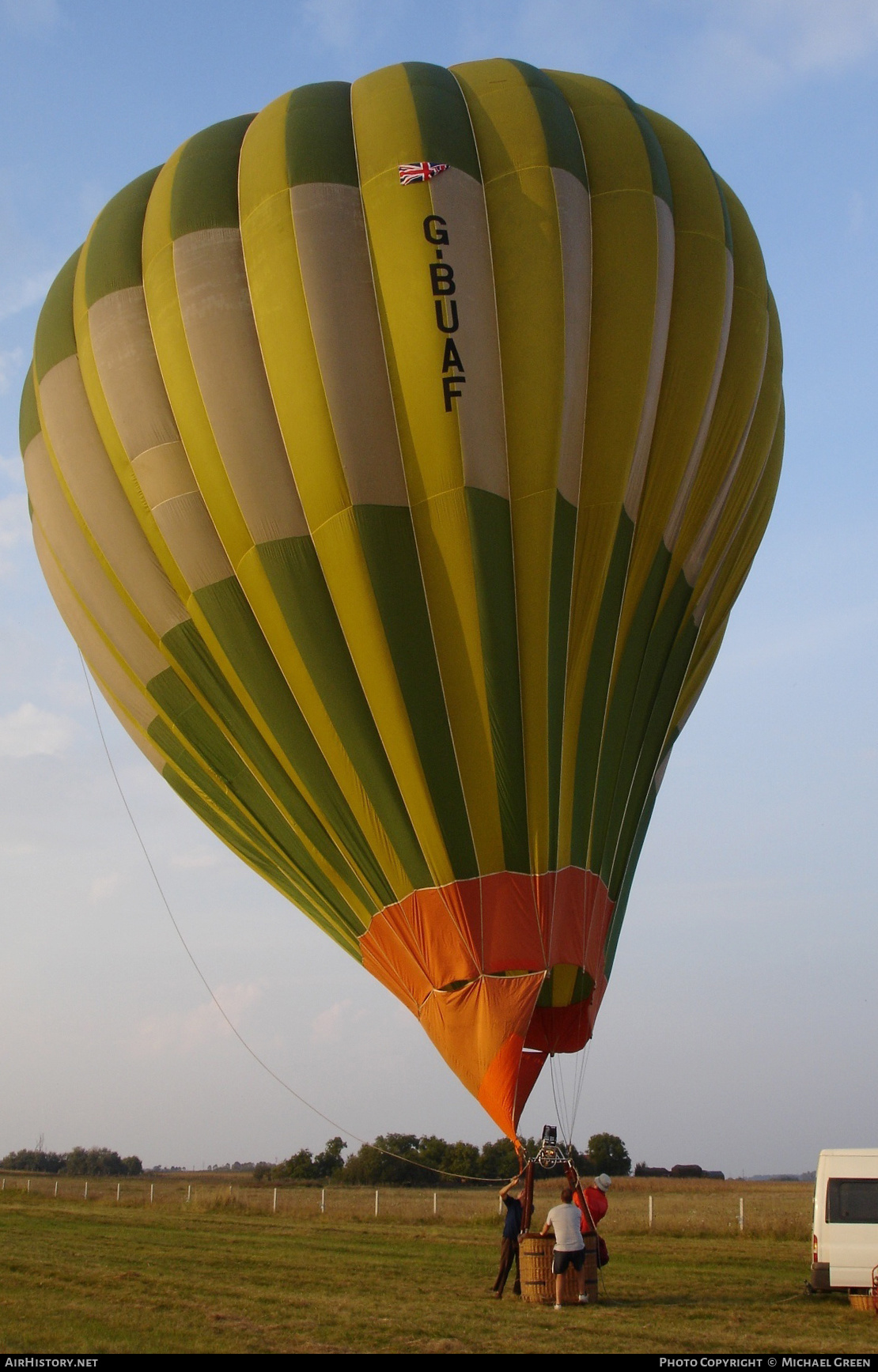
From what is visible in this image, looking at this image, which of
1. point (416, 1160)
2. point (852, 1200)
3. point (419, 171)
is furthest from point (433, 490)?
point (416, 1160)

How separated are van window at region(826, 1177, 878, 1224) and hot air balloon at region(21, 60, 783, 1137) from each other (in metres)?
2.54

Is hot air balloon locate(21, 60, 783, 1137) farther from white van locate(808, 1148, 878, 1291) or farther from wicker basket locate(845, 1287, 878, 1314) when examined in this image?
wicker basket locate(845, 1287, 878, 1314)

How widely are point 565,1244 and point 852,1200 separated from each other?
111 inches

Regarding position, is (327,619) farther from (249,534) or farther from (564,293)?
(564,293)

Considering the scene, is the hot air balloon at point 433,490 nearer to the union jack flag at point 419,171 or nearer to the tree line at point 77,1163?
the union jack flag at point 419,171

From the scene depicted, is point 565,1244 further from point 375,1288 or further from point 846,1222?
point 846,1222

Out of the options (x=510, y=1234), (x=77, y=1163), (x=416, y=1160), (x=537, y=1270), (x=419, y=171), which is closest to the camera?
(x=537, y=1270)

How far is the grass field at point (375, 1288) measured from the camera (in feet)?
25.7

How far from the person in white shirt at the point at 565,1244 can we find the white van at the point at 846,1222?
2.28 metres

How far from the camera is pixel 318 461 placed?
11.0 metres

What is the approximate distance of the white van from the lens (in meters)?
10.3

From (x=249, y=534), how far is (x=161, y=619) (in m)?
1.63

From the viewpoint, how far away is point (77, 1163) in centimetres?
5872

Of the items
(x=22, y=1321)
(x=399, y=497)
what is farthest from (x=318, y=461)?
(x=22, y=1321)
